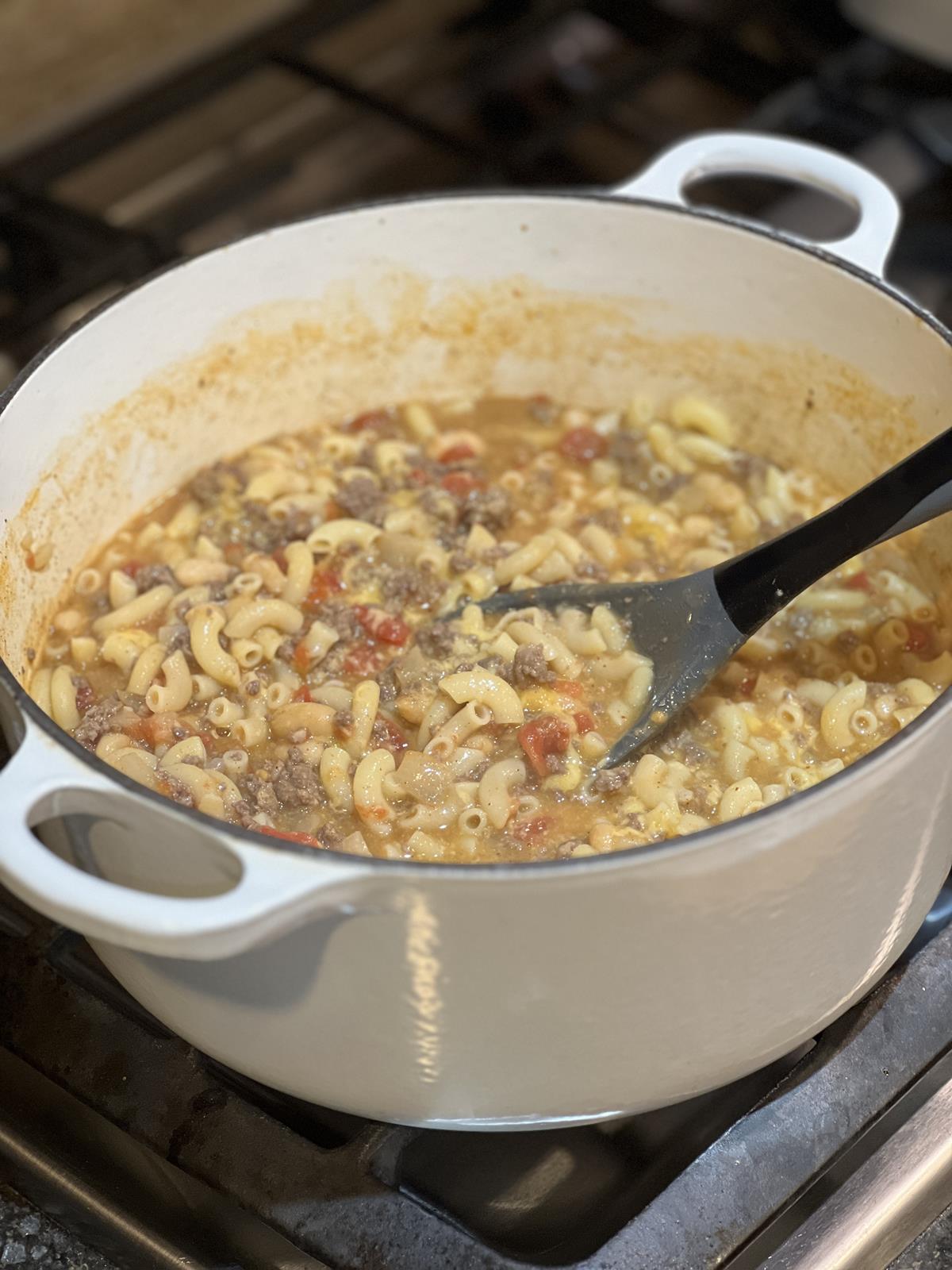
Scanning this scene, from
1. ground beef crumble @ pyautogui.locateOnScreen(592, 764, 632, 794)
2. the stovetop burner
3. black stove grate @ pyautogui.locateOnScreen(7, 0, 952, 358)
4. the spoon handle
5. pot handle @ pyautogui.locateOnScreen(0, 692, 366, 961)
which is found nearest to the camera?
pot handle @ pyautogui.locateOnScreen(0, 692, 366, 961)

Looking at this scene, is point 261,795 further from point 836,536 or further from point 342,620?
point 836,536

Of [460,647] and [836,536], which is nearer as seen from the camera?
[836,536]

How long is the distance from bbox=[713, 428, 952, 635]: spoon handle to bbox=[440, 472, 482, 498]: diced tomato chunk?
1.62ft

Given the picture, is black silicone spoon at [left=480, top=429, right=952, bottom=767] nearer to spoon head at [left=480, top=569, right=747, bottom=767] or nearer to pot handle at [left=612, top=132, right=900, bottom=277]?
spoon head at [left=480, top=569, right=747, bottom=767]

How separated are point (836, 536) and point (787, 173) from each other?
599 millimetres

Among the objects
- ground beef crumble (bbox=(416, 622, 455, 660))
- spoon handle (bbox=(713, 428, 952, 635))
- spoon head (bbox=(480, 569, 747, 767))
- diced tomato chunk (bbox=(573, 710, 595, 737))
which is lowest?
ground beef crumble (bbox=(416, 622, 455, 660))

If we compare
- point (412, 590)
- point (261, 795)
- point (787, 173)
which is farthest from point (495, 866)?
point (787, 173)

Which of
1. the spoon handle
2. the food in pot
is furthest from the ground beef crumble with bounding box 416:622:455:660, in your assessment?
the spoon handle

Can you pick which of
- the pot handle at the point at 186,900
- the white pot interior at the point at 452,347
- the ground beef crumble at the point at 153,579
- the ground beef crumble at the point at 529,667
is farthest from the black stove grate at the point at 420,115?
the pot handle at the point at 186,900

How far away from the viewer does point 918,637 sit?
1597 mm

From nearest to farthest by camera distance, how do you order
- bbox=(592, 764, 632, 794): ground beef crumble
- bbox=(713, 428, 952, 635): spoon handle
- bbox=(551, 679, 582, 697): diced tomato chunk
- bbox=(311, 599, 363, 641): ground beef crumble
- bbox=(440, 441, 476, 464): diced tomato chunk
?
bbox=(713, 428, 952, 635): spoon handle < bbox=(592, 764, 632, 794): ground beef crumble < bbox=(551, 679, 582, 697): diced tomato chunk < bbox=(311, 599, 363, 641): ground beef crumble < bbox=(440, 441, 476, 464): diced tomato chunk

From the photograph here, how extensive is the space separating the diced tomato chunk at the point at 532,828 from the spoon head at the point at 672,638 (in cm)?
10

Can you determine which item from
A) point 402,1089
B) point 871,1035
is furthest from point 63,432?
point 871,1035

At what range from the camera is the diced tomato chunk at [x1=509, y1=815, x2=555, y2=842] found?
137 cm
